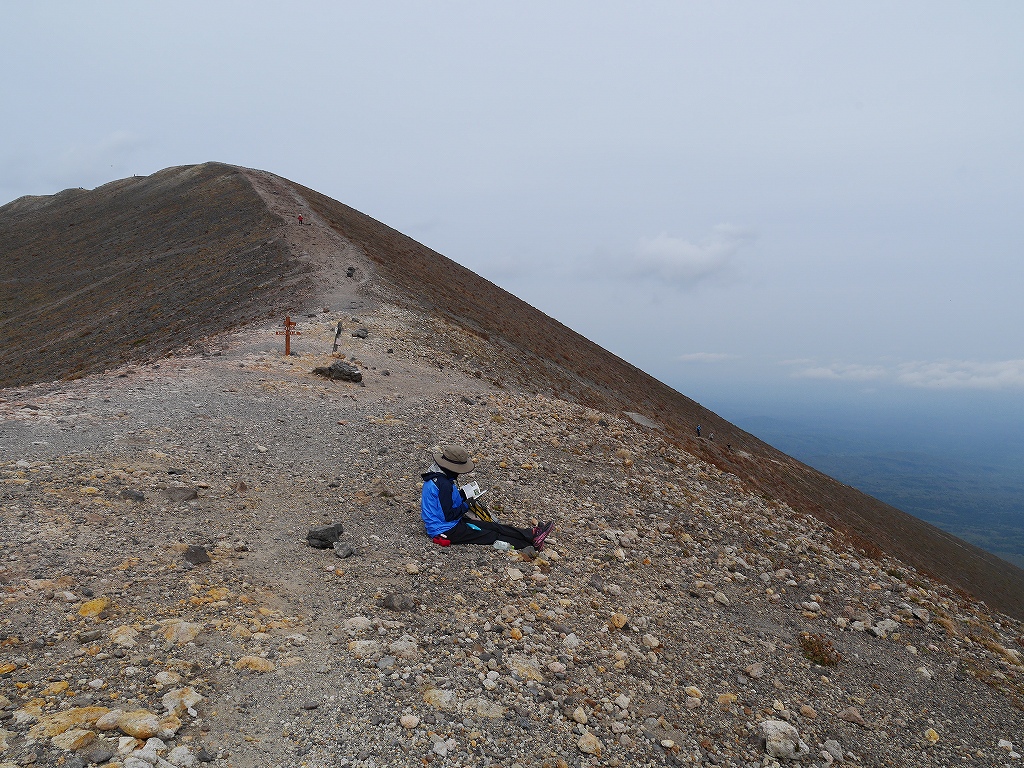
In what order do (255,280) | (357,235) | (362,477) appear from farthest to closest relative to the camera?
(357,235), (255,280), (362,477)

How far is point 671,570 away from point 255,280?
82.4ft

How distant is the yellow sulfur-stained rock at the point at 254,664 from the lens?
553cm

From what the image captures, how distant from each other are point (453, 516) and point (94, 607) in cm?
449

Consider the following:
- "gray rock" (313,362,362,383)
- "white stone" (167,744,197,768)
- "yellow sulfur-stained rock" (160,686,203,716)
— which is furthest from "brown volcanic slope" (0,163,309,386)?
"white stone" (167,744,197,768)

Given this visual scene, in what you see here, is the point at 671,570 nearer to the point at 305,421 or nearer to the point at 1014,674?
the point at 1014,674

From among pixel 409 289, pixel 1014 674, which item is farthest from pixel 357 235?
pixel 1014 674

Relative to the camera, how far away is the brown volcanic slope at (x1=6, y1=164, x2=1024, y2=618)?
2536 centimetres

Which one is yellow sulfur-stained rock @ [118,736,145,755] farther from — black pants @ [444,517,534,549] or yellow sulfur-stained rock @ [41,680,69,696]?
black pants @ [444,517,534,549]

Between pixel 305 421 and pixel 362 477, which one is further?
pixel 305 421

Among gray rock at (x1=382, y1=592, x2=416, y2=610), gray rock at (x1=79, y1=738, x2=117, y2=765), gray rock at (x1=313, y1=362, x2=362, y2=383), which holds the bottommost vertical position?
gray rock at (x1=79, y1=738, x2=117, y2=765)

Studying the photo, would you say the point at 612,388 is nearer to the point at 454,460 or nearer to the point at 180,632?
the point at 454,460

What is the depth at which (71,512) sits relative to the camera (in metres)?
7.69

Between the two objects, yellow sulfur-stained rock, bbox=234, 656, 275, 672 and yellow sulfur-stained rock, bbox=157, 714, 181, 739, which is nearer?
yellow sulfur-stained rock, bbox=157, 714, 181, 739

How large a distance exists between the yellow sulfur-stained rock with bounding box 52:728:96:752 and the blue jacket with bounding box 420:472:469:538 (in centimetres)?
485
